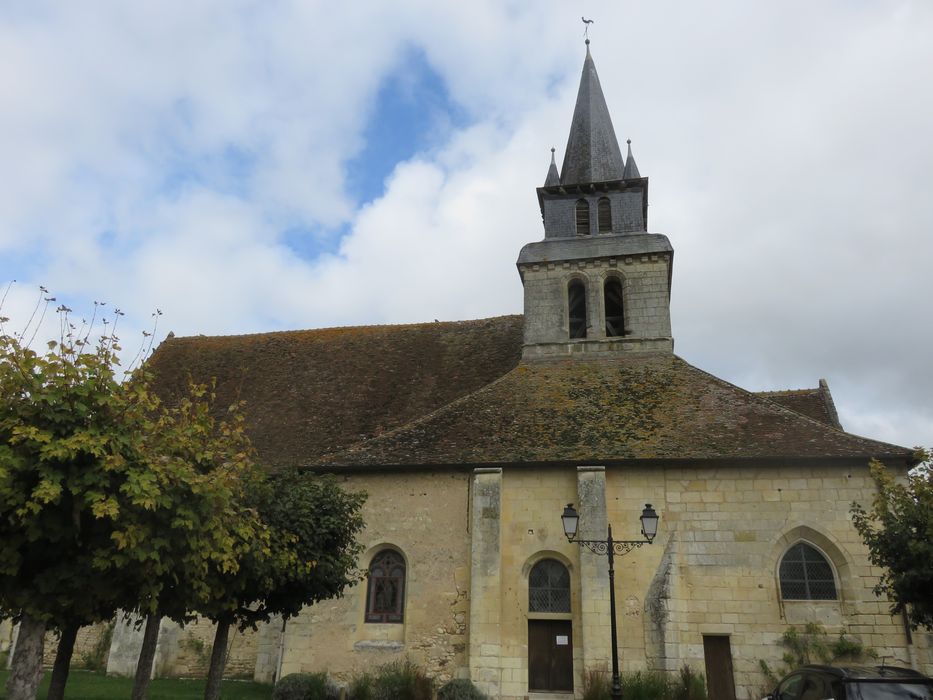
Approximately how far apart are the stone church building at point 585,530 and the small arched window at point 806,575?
36 millimetres

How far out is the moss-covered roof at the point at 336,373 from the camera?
697 inches

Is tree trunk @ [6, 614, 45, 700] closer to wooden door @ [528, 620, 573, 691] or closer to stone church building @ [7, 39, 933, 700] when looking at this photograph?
stone church building @ [7, 39, 933, 700]

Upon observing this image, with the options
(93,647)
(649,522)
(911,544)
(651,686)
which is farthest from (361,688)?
(911,544)

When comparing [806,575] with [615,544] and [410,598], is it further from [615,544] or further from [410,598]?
[410,598]

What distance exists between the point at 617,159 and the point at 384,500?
12703mm

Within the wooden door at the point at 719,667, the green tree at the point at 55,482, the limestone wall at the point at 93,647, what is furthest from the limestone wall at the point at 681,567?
the limestone wall at the point at 93,647

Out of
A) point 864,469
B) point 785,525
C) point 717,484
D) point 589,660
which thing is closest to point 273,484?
point 589,660

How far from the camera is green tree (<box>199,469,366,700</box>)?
33.0 ft

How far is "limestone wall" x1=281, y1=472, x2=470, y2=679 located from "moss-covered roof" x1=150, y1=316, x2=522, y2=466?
2.51m

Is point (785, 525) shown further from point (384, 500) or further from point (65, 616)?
point (65, 616)

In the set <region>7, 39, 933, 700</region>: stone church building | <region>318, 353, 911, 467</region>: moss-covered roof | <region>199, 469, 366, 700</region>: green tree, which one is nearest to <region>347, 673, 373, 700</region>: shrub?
<region>7, 39, 933, 700</region>: stone church building

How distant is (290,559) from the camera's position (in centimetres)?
1022

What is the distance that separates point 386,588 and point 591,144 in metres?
14.4

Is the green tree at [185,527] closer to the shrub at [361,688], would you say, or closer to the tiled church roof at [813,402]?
the shrub at [361,688]
